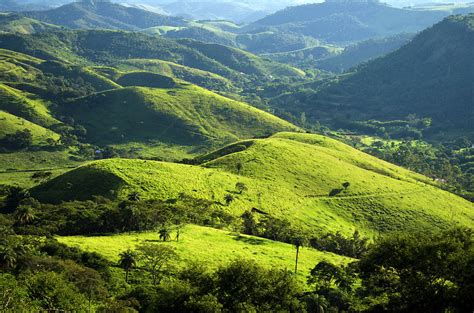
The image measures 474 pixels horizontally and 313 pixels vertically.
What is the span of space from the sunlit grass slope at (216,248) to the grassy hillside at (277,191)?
27526mm

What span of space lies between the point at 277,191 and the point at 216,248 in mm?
69170

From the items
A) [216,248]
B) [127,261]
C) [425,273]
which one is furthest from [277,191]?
[425,273]

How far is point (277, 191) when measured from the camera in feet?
556

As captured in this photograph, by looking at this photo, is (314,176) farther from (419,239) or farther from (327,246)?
(419,239)

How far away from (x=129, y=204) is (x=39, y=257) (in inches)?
1738

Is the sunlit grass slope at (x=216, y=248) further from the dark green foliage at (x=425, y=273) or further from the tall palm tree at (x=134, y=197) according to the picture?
the dark green foliage at (x=425, y=273)

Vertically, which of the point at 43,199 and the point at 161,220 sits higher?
the point at 161,220

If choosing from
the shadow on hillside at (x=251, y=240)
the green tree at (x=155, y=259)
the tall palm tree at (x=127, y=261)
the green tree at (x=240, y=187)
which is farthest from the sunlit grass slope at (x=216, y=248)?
the green tree at (x=240, y=187)

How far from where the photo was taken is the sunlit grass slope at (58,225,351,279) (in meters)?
94.1

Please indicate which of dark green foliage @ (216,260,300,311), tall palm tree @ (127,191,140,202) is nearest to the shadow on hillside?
tall palm tree @ (127,191,140,202)

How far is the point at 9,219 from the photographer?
108 m

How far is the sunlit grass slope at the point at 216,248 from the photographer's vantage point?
9406 cm

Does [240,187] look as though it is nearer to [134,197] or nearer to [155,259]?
[134,197]

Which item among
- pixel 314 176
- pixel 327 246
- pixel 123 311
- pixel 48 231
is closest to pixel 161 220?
pixel 48 231
